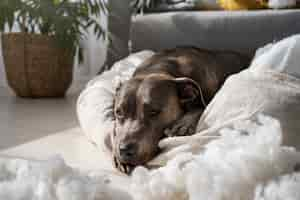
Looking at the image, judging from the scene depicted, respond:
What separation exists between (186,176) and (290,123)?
1.41ft

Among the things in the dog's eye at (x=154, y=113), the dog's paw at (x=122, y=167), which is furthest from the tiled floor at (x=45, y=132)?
the dog's eye at (x=154, y=113)

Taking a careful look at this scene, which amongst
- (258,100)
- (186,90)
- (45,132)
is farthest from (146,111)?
(45,132)

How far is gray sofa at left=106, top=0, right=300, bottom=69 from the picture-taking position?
235 cm

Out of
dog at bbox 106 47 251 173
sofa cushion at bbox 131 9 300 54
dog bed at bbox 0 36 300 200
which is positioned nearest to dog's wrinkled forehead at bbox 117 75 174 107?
dog at bbox 106 47 251 173

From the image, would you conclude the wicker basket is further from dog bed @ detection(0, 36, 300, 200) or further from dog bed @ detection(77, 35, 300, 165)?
dog bed @ detection(0, 36, 300, 200)

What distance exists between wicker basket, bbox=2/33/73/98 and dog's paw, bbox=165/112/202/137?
1.71 m

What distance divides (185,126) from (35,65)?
1.85 m

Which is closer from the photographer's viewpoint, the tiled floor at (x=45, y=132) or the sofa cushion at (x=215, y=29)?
the tiled floor at (x=45, y=132)

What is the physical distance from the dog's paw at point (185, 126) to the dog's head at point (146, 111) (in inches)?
0.9

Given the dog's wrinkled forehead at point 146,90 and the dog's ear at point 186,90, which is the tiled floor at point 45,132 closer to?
the dog's wrinkled forehead at point 146,90

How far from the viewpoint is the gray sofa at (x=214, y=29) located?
235cm

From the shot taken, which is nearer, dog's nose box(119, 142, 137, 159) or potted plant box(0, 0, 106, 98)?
dog's nose box(119, 142, 137, 159)

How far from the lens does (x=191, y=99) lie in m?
1.68

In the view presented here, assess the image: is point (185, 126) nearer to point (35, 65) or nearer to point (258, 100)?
point (258, 100)
